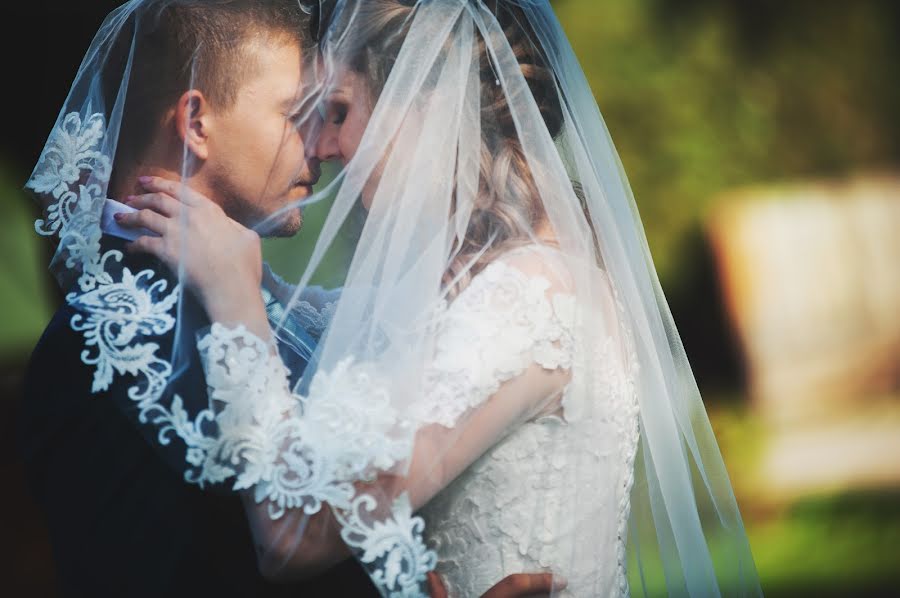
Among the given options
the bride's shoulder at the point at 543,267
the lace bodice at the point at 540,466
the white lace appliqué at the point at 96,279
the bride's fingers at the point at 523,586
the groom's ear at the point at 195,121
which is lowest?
the bride's fingers at the point at 523,586

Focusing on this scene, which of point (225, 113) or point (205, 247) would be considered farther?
point (225, 113)

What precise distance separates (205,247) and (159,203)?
16 centimetres

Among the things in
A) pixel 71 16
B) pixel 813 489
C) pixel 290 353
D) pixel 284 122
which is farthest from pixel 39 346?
pixel 813 489

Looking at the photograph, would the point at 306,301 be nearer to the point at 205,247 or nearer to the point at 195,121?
the point at 205,247

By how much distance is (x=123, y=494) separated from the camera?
1898 millimetres

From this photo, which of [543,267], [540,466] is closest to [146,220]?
[543,267]

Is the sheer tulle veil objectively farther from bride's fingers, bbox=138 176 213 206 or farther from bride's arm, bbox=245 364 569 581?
bride's fingers, bbox=138 176 213 206

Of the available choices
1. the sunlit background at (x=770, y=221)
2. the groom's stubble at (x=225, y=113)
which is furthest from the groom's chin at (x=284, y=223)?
the sunlit background at (x=770, y=221)

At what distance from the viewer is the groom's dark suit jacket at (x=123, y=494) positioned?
185 centimetres

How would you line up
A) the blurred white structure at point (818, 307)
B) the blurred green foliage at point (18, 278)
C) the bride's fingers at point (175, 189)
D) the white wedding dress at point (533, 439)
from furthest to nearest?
the blurred white structure at point (818, 307)
the blurred green foliage at point (18, 278)
the bride's fingers at point (175, 189)
the white wedding dress at point (533, 439)

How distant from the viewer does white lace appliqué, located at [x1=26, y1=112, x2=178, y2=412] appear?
6.02ft

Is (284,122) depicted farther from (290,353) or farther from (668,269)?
(668,269)

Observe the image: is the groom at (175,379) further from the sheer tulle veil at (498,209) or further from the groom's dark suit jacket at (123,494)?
the sheer tulle veil at (498,209)

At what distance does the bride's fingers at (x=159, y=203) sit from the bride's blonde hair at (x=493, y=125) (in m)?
0.47
